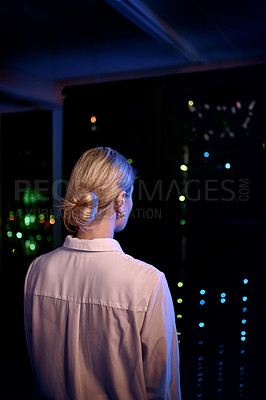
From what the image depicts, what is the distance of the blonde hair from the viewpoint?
99cm

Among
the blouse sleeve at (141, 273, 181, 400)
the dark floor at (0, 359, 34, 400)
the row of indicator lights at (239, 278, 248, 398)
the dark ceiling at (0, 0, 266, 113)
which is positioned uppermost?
the dark ceiling at (0, 0, 266, 113)

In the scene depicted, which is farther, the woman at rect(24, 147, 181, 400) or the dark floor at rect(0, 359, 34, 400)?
the dark floor at rect(0, 359, 34, 400)

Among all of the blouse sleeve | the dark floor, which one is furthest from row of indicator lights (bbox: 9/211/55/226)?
the blouse sleeve

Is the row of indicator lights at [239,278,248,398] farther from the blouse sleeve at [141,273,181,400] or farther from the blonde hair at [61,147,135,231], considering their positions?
the blonde hair at [61,147,135,231]

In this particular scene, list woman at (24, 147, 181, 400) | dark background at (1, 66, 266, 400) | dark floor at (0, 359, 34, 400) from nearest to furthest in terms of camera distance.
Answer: woman at (24, 147, 181, 400), dark background at (1, 66, 266, 400), dark floor at (0, 359, 34, 400)

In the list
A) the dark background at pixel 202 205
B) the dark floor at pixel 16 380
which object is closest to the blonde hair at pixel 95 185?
the dark background at pixel 202 205

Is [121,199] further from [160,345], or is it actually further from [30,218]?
[30,218]

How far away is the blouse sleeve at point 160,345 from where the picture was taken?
0.94 meters

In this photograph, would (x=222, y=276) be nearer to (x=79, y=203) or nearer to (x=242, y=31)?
(x=79, y=203)

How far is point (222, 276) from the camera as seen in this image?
1.66 meters

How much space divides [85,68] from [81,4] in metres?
1.86

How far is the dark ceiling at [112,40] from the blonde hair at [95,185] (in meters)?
1.85

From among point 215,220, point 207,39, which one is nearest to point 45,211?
point 215,220

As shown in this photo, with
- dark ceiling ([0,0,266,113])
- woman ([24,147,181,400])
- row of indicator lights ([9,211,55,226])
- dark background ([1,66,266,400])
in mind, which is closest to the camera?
woman ([24,147,181,400])
